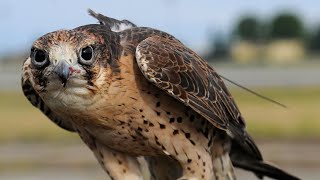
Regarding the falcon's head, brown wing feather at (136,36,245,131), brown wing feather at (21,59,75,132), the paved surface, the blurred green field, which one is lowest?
the blurred green field

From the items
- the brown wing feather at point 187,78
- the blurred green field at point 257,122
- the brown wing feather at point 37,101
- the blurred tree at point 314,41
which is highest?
the brown wing feather at point 187,78

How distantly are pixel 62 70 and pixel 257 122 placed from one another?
16.5 metres

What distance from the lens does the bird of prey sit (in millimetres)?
4121

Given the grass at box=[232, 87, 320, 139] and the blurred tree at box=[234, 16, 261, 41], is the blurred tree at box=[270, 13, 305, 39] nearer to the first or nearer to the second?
the blurred tree at box=[234, 16, 261, 41]

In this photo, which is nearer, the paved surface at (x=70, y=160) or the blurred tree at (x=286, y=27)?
the paved surface at (x=70, y=160)

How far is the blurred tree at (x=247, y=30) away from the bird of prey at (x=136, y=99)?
235ft

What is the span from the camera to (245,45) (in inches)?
3086

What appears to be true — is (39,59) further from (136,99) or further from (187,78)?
(187,78)

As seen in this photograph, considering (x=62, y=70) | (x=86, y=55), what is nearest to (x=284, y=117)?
(x=86, y=55)

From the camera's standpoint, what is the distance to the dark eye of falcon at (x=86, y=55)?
163 inches

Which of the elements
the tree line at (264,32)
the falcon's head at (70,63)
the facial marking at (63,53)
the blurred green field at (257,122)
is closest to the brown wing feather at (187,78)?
the falcon's head at (70,63)

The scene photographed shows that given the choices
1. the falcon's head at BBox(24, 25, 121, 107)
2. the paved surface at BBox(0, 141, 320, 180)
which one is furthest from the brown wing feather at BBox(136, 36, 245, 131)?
the paved surface at BBox(0, 141, 320, 180)

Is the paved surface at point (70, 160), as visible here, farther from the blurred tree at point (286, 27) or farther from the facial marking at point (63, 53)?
the blurred tree at point (286, 27)

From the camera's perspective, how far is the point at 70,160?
1611 centimetres
